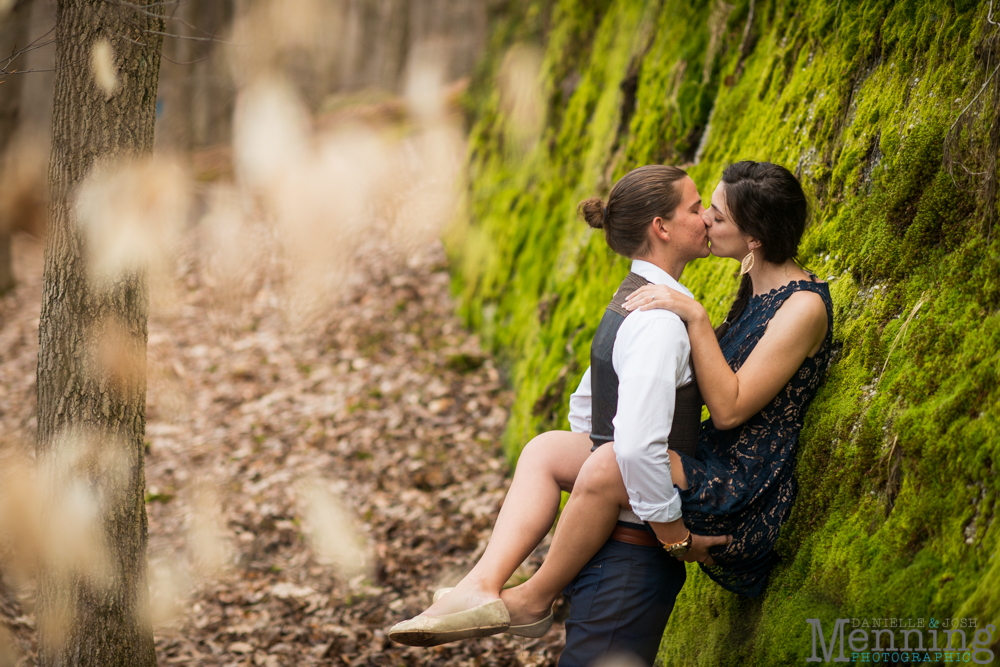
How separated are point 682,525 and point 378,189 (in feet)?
30.6

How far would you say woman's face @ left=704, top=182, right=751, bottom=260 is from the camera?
260 centimetres

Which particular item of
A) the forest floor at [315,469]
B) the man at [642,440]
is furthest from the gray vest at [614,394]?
the forest floor at [315,469]

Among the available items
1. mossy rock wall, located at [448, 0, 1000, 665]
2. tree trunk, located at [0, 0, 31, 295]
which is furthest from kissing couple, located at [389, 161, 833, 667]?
tree trunk, located at [0, 0, 31, 295]

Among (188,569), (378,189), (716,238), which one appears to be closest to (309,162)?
(378,189)

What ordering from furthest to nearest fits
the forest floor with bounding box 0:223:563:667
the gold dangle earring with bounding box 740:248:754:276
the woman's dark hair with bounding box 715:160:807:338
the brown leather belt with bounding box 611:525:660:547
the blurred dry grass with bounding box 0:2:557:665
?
the forest floor with bounding box 0:223:563:667, the blurred dry grass with bounding box 0:2:557:665, the gold dangle earring with bounding box 740:248:754:276, the woman's dark hair with bounding box 715:160:807:338, the brown leather belt with bounding box 611:525:660:547

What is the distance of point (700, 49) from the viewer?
4559 millimetres

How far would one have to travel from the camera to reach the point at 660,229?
2602 millimetres

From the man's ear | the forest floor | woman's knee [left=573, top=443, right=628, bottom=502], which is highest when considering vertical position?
the man's ear

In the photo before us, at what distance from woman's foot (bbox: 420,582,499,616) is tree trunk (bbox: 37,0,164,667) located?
1709 millimetres

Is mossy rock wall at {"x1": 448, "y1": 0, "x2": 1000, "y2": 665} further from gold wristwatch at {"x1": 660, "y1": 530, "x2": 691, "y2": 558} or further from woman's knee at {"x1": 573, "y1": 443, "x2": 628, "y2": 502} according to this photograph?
woman's knee at {"x1": 573, "y1": 443, "x2": 628, "y2": 502}

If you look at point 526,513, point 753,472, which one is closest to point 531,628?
point 526,513

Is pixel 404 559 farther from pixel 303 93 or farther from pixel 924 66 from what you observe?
pixel 303 93

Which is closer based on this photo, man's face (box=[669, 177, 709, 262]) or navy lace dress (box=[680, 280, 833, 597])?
navy lace dress (box=[680, 280, 833, 597])

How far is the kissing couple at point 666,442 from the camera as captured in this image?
2250 millimetres
